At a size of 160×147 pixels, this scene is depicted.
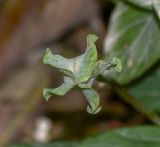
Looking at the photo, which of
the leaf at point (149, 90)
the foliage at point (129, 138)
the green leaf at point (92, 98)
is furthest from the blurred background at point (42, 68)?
the green leaf at point (92, 98)

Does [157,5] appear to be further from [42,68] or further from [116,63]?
[42,68]

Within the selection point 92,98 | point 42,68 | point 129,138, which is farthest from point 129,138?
point 42,68

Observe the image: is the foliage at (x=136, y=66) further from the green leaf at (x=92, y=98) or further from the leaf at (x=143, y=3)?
the green leaf at (x=92, y=98)

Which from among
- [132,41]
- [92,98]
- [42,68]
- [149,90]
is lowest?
[42,68]

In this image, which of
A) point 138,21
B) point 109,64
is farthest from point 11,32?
point 109,64

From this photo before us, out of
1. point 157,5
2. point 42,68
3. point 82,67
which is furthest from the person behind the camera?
point 42,68

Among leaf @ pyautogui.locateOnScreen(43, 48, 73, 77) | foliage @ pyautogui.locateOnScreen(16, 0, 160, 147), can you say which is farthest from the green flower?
foliage @ pyautogui.locateOnScreen(16, 0, 160, 147)

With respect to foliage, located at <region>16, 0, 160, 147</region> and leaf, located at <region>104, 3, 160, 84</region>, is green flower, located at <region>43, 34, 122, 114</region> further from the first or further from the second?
leaf, located at <region>104, 3, 160, 84</region>
